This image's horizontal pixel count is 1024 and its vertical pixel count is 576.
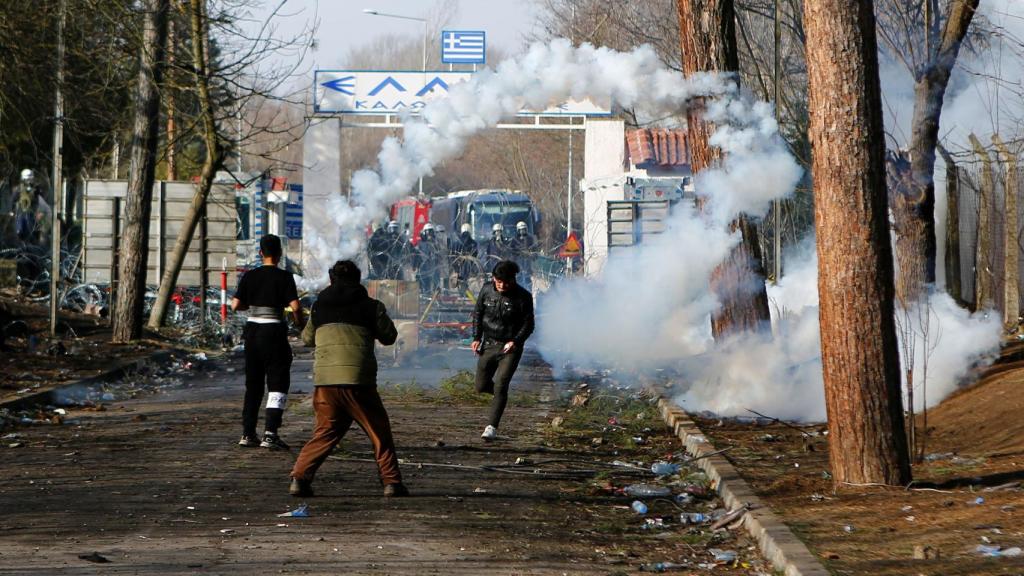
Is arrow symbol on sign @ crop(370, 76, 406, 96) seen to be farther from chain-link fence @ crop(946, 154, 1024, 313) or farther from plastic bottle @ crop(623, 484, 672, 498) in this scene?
plastic bottle @ crop(623, 484, 672, 498)

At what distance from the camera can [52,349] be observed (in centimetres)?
1836

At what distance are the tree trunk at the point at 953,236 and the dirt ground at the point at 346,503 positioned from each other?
797cm

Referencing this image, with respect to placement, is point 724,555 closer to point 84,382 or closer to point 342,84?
point 84,382

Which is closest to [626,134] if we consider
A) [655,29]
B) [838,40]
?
[655,29]

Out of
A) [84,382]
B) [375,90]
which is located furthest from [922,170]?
[375,90]

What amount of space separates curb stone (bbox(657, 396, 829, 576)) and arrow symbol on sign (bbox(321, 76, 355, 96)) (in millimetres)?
14614

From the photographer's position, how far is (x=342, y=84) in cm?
2608

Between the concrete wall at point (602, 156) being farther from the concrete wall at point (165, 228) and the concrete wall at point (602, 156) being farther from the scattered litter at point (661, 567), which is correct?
the scattered litter at point (661, 567)

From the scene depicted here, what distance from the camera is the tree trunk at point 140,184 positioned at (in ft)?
68.5

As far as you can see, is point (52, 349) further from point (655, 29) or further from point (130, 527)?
point (655, 29)

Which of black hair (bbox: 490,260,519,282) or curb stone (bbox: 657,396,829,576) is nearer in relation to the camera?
curb stone (bbox: 657,396,829,576)

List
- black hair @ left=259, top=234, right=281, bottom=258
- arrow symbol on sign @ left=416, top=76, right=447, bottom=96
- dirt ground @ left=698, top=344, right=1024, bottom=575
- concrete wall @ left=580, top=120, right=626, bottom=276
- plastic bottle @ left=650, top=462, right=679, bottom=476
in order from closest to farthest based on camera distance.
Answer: dirt ground @ left=698, top=344, right=1024, bottom=575 < plastic bottle @ left=650, top=462, right=679, bottom=476 < black hair @ left=259, top=234, right=281, bottom=258 < arrow symbol on sign @ left=416, top=76, right=447, bottom=96 < concrete wall @ left=580, top=120, right=626, bottom=276

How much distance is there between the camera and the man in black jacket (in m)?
12.0

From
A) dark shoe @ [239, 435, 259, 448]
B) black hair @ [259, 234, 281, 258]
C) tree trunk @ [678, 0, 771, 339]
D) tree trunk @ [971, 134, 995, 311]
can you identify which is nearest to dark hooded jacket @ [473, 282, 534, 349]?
black hair @ [259, 234, 281, 258]
